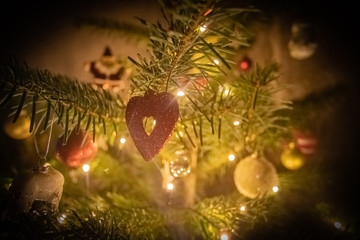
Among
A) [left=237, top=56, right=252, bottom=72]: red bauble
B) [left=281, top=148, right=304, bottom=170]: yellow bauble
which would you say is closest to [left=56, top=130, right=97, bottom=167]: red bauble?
[left=237, top=56, right=252, bottom=72]: red bauble

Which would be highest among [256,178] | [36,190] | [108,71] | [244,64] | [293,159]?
[244,64]

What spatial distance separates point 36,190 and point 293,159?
91 centimetres

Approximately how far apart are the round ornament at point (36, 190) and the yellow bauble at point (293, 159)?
2.86 ft

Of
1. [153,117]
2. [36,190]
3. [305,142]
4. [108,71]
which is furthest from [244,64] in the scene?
[36,190]

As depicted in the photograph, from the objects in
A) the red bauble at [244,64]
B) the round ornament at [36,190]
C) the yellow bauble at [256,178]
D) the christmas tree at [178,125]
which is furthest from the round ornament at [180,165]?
the red bauble at [244,64]

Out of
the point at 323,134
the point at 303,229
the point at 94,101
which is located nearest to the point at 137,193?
the point at 94,101

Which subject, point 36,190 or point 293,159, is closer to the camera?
point 36,190

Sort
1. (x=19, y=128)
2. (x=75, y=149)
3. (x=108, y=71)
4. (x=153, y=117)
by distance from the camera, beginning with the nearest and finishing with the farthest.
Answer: (x=153, y=117) → (x=75, y=149) → (x=19, y=128) → (x=108, y=71)

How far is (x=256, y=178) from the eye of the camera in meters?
0.56

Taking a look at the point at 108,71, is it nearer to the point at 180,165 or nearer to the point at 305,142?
the point at 180,165

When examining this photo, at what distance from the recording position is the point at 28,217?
32 cm

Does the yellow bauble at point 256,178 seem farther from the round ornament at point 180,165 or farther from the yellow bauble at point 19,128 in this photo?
the yellow bauble at point 19,128

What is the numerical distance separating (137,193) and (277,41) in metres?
0.90

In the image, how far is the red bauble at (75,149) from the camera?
0.52m
